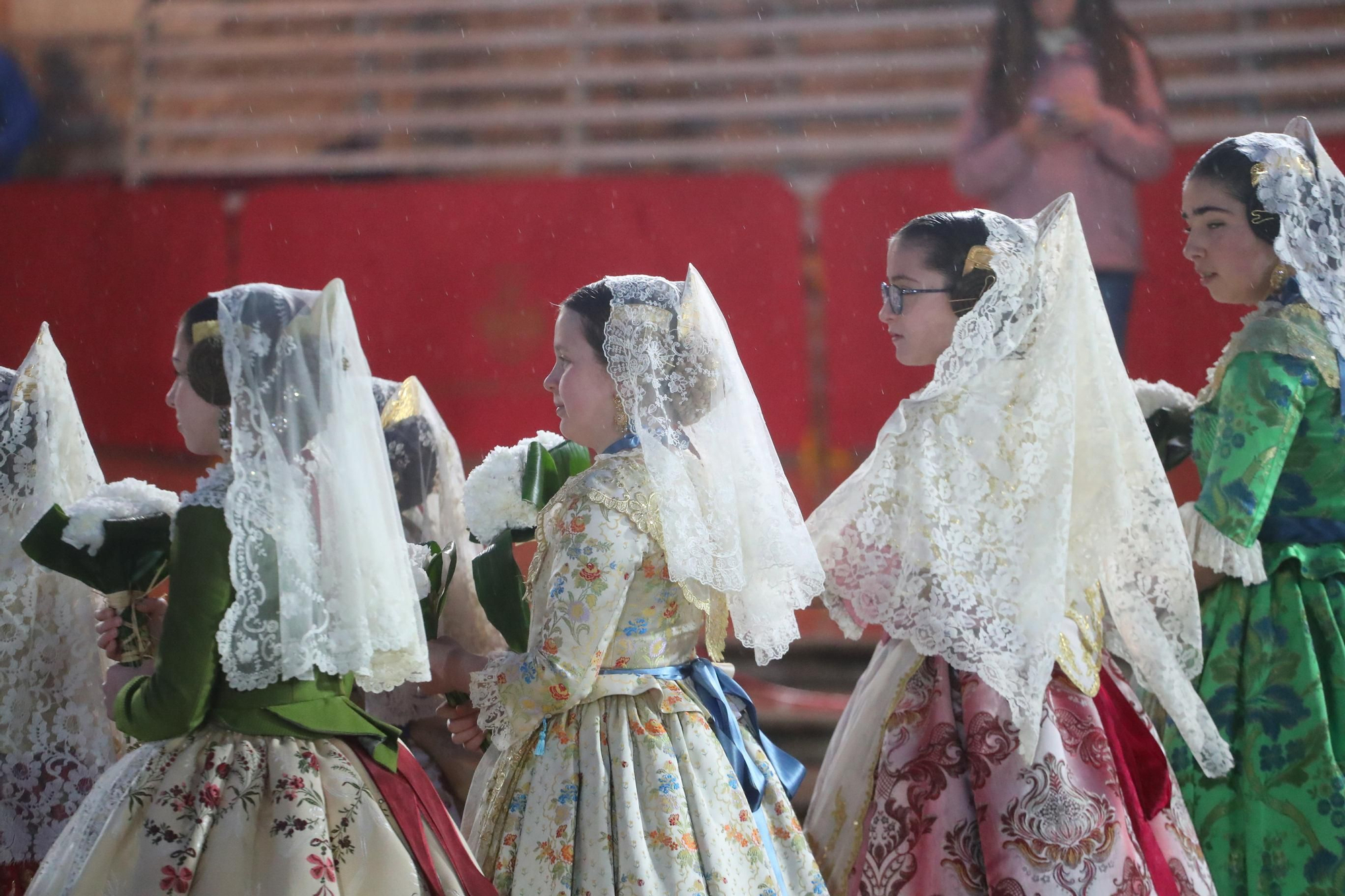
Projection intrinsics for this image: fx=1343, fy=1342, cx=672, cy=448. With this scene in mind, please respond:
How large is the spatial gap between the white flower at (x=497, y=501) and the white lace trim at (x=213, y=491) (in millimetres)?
508

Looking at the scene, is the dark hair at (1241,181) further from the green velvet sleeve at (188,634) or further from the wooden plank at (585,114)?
the wooden plank at (585,114)

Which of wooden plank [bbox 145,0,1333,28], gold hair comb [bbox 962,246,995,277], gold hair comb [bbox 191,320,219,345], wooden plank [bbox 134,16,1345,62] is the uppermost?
wooden plank [bbox 145,0,1333,28]

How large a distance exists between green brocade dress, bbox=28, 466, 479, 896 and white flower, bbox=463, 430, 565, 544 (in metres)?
0.47

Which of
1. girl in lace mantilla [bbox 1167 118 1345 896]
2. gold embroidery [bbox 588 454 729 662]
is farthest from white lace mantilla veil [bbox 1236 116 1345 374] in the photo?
gold embroidery [bbox 588 454 729 662]

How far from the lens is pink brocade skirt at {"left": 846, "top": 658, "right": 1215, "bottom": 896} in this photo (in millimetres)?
2062

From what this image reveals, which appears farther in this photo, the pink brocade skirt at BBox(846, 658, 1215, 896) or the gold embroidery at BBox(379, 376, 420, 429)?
the gold embroidery at BBox(379, 376, 420, 429)

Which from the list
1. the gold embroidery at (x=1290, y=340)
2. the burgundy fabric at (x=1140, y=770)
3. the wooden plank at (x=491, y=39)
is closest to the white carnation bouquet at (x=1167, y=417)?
the gold embroidery at (x=1290, y=340)

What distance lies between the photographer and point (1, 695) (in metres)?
2.37

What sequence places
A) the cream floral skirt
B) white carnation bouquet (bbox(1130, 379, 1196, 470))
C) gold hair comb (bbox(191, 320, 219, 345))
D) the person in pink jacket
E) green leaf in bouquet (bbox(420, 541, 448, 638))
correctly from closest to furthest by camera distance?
the cream floral skirt < gold hair comb (bbox(191, 320, 219, 345)) < green leaf in bouquet (bbox(420, 541, 448, 638)) < white carnation bouquet (bbox(1130, 379, 1196, 470)) < the person in pink jacket

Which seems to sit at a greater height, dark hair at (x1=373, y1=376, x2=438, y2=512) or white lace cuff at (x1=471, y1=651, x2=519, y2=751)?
dark hair at (x1=373, y1=376, x2=438, y2=512)

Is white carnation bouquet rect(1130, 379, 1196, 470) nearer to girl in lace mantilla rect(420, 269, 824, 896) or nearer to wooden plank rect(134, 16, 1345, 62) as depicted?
girl in lace mantilla rect(420, 269, 824, 896)

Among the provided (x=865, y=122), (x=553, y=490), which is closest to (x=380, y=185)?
(x=865, y=122)

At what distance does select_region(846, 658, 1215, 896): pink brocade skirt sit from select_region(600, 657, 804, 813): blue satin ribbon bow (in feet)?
0.55

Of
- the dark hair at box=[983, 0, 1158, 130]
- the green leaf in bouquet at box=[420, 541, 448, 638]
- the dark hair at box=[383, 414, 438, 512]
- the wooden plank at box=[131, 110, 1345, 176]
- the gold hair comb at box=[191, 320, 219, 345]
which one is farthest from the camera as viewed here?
the wooden plank at box=[131, 110, 1345, 176]
